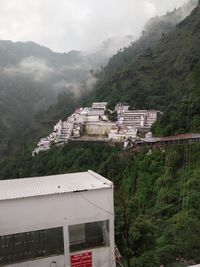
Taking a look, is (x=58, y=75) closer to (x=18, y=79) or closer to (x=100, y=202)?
(x=18, y=79)

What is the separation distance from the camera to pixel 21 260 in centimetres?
929

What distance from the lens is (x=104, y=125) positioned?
1906 inches

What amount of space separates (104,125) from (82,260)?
38.9 meters

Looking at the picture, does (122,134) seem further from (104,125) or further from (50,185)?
(50,185)

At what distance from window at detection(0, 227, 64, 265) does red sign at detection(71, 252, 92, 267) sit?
0.46 meters

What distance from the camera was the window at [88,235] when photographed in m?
9.73

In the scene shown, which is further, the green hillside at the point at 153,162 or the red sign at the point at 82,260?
the green hillside at the point at 153,162

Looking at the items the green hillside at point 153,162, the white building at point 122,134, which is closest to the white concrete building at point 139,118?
the white building at point 122,134

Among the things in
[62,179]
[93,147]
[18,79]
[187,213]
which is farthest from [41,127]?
[18,79]

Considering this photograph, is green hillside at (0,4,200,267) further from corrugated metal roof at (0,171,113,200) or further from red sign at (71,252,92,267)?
red sign at (71,252,92,267)

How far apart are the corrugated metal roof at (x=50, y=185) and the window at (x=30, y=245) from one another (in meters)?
1.09

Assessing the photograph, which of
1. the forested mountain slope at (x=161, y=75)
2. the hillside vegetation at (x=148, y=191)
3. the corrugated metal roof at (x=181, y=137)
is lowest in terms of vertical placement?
the hillside vegetation at (x=148, y=191)

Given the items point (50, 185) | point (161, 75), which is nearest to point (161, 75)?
point (161, 75)

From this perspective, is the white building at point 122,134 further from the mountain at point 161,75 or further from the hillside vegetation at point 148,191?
the mountain at point 161,75
